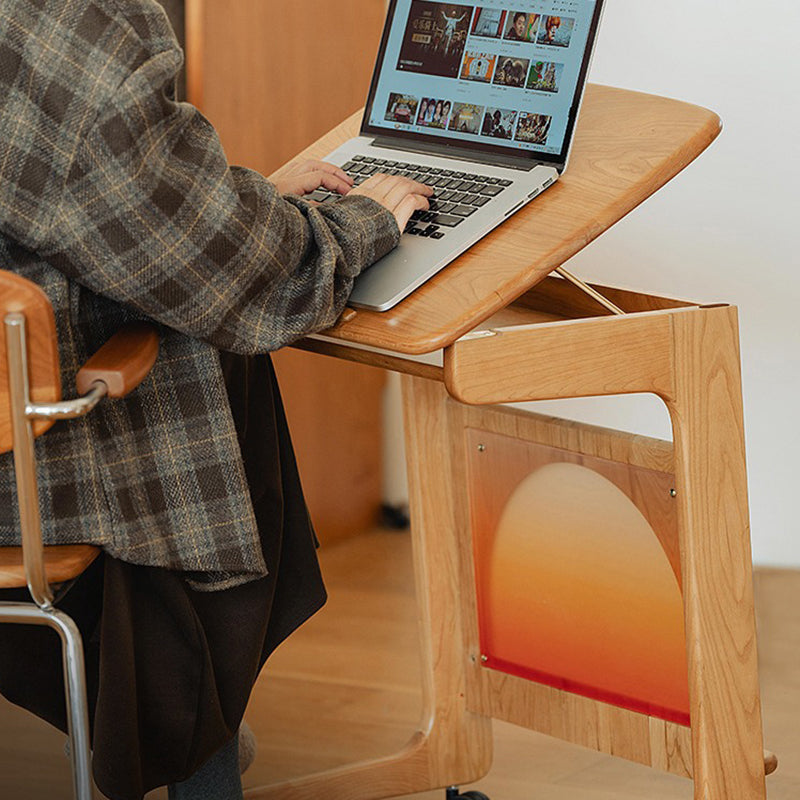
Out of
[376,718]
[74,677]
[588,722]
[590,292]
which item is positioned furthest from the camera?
[376,718]

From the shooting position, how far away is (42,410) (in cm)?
103

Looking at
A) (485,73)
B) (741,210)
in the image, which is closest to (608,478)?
(485,73)

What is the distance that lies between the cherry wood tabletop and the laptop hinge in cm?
4

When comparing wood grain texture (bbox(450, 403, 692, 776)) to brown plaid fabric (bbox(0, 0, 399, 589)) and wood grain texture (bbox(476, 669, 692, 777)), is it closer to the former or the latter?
wood grain texture (bbox(476, 669, 692, 777))

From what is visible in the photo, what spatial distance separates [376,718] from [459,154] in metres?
1.04

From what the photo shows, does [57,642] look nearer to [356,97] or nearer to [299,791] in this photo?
[299,791]

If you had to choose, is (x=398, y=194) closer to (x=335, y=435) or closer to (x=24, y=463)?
(x=24, y=463)

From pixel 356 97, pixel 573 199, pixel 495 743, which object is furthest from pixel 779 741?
pixel 356 97

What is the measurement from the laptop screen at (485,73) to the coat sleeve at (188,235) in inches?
10.1

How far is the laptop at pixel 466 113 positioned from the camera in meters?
1.27

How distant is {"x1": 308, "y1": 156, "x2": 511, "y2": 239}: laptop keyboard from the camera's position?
128 cm

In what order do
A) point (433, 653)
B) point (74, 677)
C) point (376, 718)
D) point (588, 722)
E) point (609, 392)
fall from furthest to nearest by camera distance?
1. point (376, 718)
2. point (433, 653)
3. point (588, 722)
4. point (609, 392)
5. point (74, 677)

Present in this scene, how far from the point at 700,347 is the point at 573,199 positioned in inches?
7.5

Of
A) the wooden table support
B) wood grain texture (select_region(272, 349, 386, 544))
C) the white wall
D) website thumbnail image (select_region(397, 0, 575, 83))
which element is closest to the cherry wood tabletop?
the wooden table support
